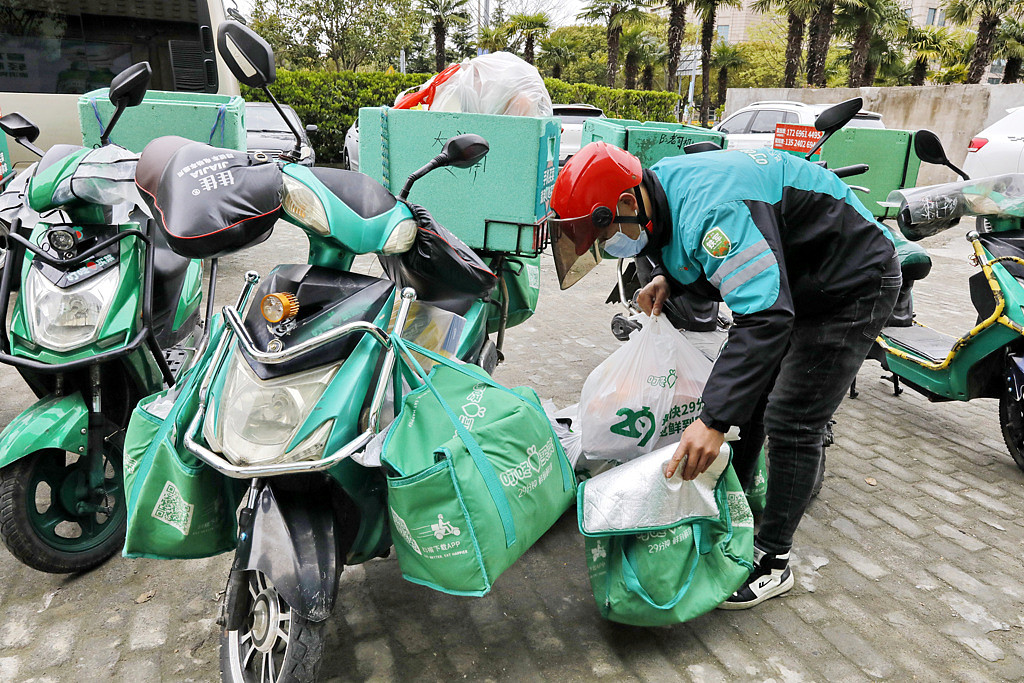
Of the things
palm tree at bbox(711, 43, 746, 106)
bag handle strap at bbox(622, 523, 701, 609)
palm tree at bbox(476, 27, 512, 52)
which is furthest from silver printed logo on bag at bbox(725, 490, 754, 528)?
palm tree at bbox(711, 43, 746, 106)

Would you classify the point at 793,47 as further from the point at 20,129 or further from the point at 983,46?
the point at 20,129

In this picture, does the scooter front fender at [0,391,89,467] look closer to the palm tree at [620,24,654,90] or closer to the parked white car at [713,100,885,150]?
the parked white car at [713,100,885,150]

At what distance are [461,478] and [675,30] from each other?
1216 inches

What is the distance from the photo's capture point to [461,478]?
1737 millimetres

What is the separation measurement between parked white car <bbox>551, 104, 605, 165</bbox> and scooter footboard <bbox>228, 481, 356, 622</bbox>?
862 cm

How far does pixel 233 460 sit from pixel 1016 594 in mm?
2650

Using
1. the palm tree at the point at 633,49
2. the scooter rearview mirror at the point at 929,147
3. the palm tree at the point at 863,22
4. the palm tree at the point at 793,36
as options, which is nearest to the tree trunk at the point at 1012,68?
the palm tree at the point at 863,22

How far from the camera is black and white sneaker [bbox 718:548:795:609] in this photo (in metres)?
2.46

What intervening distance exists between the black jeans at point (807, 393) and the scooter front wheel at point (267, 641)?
4.96 feet

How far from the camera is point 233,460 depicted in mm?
1692

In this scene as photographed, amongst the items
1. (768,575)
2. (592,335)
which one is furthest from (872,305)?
(592,335)

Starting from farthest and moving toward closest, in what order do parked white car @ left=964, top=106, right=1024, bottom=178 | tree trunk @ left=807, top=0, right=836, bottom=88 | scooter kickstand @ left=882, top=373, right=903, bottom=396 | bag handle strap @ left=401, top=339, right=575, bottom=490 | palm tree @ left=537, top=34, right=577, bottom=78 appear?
1. palm tree @ left=537, top=34, right=577, bottom=78
2. tree trunk @ left=807, top=0, right=836, bottom=88
3. parked white car @ left=964, top=106, right=1024, bottom=178
4. scooter kickstand @ left=882, top=373, right=903, bottom=396
5. bag handle strap @ left=401, top=339, right=575, bottom=490

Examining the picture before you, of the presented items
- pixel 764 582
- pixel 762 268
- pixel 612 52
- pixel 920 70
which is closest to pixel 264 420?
pixel 762 268

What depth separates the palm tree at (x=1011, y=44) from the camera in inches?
907
